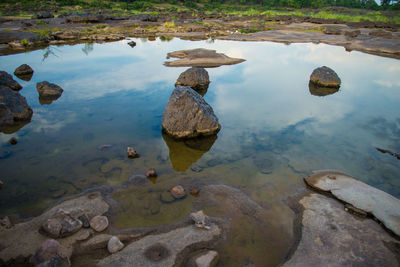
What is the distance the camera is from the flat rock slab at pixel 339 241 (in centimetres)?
436

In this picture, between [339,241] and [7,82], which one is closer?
[339,241]

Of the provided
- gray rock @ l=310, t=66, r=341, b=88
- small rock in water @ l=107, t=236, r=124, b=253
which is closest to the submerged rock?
small rock in water @ l=107, t=236, r=124, b=253

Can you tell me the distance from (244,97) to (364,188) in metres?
7.41

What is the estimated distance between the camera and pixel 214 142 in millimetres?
8477

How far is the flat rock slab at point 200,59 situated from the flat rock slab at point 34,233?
12.8 m

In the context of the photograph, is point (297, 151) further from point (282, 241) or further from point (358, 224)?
point (282, 241)

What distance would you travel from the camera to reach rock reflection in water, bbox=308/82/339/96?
1327 centimetres

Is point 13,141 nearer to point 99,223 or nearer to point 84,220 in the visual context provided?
point 84,220

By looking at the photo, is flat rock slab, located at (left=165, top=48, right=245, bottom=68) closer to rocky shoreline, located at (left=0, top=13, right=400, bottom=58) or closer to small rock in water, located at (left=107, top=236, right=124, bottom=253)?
rocky shoreline, located at (left=0, top=13, right=400, bottom=58)

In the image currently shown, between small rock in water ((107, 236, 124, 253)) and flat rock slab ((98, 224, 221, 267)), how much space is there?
8 centimetres

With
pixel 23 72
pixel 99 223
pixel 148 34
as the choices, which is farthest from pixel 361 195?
pixel 148 34

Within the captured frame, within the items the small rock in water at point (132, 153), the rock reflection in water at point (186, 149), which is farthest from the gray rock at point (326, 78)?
the small rock in water at point (132, 153)

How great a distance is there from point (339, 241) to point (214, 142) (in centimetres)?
462

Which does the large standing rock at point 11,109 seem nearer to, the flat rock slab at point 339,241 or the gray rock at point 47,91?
the gray rock at point 47,91
